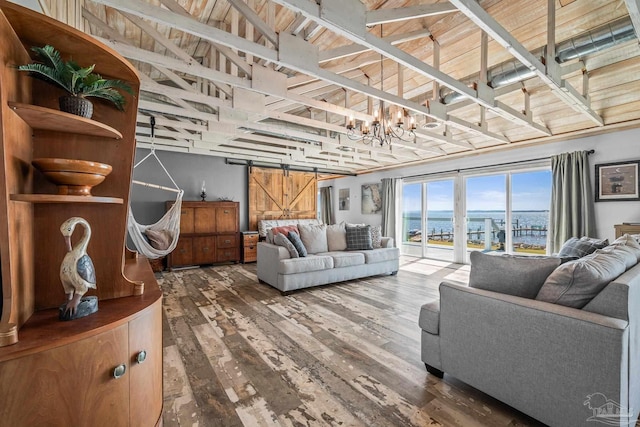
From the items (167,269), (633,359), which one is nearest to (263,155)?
(167,269)

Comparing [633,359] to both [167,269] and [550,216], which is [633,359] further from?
[167,269]

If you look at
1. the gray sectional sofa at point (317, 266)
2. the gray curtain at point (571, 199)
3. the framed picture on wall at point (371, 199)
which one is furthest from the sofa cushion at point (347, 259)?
the framed picture on wall at point (371, 199)

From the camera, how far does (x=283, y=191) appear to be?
7.36 meters

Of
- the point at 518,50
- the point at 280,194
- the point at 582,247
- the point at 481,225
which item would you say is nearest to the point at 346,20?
the point at 518,50

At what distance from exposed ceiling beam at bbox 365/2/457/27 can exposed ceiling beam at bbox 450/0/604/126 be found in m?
0.22

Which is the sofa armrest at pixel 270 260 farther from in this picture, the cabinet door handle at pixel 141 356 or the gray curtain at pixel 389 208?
→ the gray curtain at pixel 389 208

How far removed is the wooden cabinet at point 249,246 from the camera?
6151 mm

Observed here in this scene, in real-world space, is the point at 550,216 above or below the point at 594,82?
below

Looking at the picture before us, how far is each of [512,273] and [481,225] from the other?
192 inches

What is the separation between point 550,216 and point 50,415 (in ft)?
20.6

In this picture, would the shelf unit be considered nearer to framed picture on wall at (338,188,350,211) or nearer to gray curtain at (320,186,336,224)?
framed picture on wall at (338,188,350,211)

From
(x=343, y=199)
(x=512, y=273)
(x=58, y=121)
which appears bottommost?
(x=512, y=273)

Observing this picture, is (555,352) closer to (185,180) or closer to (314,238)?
(314,238)

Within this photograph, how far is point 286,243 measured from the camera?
4148mm
